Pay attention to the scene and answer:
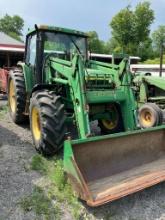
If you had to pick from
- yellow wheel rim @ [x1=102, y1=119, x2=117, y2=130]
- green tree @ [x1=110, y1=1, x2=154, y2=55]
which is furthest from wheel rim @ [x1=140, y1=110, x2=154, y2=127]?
green tree @ [x1=110, y1=1, x2=154, y2=55]

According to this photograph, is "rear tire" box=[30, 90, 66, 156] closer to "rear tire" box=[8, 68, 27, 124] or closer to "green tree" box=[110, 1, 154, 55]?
"rear tire" box=[8, 68, 27, 124]

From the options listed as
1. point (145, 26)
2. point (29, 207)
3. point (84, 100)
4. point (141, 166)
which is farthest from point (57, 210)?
point (145, 26)

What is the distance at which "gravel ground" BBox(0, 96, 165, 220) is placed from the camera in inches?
146

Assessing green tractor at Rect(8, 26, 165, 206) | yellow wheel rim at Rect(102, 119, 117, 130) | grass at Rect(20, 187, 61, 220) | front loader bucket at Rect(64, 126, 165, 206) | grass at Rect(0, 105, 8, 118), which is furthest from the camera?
grass at Rect(0, 105, 8, 118)

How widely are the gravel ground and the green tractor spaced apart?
22 centimetres

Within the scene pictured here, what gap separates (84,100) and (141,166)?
1328mm

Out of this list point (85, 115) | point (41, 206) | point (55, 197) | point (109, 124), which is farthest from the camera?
point (109, 124)

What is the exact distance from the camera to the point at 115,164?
178 inches

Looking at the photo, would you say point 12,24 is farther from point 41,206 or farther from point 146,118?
point 41,206

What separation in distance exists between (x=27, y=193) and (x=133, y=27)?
41599mm

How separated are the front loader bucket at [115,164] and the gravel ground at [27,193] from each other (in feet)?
0.73

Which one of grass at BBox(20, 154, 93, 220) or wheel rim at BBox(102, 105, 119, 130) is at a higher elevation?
wheel rim at BBox(102, 105, 119, 130)

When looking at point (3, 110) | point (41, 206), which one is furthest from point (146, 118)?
point (41, 206)

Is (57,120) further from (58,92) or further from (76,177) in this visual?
(76,177)
